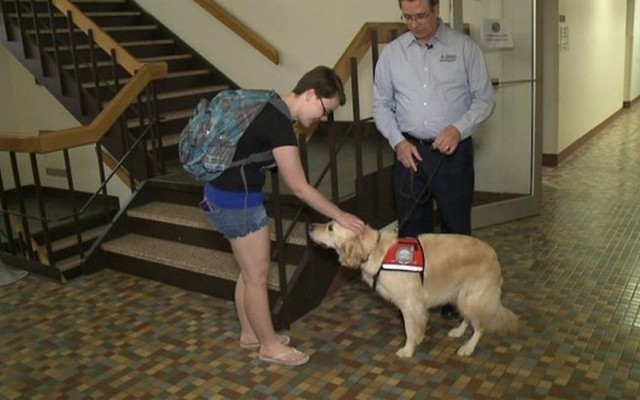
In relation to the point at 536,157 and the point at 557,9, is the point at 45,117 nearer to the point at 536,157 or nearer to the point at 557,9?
the point at 536,157

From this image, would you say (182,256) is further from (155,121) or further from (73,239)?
(73,239)

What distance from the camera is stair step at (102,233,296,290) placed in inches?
140

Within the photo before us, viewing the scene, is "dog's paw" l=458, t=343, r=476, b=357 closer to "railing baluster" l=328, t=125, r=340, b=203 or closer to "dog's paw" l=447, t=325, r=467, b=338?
"dog's paw" l=447, t=325, r=467, b=338

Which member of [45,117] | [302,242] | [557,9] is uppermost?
[557,9]

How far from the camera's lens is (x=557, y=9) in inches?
240

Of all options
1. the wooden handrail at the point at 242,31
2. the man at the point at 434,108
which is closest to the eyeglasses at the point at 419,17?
the man at the point at 434,108

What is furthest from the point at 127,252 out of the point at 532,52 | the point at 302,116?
the point at 532,52

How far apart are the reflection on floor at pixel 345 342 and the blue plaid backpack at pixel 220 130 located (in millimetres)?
1011

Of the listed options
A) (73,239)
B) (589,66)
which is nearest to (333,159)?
(73,239)

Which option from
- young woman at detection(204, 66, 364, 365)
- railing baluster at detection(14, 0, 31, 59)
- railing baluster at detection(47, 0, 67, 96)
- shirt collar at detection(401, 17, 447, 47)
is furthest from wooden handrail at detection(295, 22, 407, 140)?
railing baluster at detection(14, 0, 31, 59)

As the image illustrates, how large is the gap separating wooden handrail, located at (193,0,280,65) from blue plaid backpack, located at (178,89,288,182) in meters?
3.53

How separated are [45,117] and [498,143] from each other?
15.6 ft

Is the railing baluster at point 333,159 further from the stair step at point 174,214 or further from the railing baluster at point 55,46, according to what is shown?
the railing baluster at point 55,46

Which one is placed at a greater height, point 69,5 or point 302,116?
point 69,5
